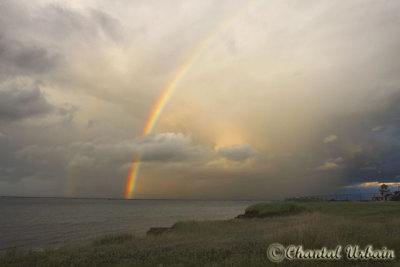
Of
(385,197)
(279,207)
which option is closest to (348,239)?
(279,207)

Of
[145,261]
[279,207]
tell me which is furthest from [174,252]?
[279,207]

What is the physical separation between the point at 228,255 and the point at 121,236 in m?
16.2

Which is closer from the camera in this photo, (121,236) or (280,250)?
(280,250)

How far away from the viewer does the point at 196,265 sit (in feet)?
33.9

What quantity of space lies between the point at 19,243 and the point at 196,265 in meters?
30.8

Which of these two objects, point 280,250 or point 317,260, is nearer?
point 317,260

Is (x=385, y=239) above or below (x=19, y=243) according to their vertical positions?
above

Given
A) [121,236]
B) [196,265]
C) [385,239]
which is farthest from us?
[121,236]

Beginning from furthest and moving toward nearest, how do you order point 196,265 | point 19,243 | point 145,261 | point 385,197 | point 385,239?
point 385,197 → point 19,243 → point 385,239 → point 145,261 → point 196,265

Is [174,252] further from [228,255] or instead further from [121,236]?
[121,236]

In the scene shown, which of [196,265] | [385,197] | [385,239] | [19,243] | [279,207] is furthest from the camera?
[385,197]

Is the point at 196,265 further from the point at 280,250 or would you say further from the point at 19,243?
the point at 19,243

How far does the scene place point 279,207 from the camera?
5441 cm

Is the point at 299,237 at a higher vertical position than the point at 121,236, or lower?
higher
